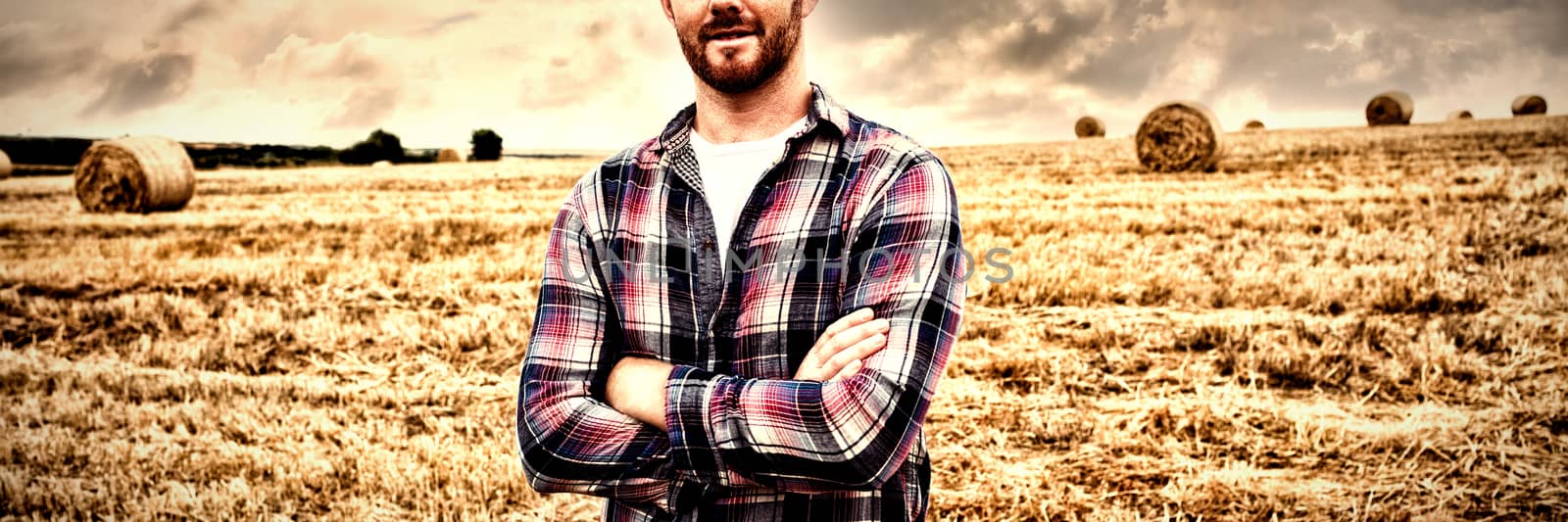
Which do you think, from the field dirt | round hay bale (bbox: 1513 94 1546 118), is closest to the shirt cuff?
the field dirt

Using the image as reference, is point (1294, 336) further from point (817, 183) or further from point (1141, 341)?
point (817, 183)

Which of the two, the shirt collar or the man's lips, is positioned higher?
the man's lips

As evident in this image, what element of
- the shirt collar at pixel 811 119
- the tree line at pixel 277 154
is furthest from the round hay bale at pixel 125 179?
the shirt collar at pixel 811 119

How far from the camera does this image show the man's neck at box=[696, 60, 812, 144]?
2051 mm

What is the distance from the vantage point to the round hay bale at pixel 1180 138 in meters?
17.0

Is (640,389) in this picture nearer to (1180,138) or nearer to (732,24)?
(732,24)

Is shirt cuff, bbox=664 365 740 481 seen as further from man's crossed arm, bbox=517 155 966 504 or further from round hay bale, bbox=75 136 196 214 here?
round hay bale, bbox=75 136 196 214

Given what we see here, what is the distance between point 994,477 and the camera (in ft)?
14.4

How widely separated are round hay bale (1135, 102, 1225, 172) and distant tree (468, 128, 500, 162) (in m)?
22.7

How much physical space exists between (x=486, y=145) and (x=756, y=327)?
112 feet

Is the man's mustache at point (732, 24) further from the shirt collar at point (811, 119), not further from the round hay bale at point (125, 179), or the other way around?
the round hay bale at point (125, 179)

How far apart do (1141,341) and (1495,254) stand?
376 centimetres

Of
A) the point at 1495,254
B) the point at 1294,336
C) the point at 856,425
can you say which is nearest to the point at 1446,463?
the point at 1294,336

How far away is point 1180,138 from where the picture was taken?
56.2 feet
